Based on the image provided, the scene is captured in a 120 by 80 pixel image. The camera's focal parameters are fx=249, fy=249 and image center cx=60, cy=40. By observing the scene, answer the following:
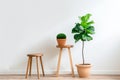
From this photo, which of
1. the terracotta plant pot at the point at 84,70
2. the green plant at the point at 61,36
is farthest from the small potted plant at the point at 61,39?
the terracotta plant pot at the point at 84,70

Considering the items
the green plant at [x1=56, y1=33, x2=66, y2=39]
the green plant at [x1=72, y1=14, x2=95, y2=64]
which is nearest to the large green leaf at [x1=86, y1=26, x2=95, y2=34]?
the green plant at [x1=72, y1=14, x2=95, y2=64]

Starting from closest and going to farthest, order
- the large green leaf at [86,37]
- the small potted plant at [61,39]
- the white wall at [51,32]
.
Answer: the large green leaf at [86,37]
the small potted plant at [61,39]
the white wall at [51,32]

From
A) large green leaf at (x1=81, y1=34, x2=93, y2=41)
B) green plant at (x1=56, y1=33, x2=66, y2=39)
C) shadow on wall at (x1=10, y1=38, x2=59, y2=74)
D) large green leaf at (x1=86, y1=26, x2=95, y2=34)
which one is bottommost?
shadow on wall at (x1=10, y1=38, x2=59, y2=74)

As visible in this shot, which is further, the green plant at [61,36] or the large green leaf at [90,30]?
the green plant at [61,36]

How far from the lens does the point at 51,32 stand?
4.55 meters

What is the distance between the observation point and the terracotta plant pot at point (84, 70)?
4238 mm

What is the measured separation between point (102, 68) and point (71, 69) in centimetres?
57

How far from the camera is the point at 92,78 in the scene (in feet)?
13.7

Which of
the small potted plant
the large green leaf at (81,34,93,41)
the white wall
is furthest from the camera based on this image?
the white wall

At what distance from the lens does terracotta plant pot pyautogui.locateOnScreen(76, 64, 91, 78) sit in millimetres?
4238

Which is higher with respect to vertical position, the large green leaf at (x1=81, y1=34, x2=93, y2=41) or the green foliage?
the green foliage

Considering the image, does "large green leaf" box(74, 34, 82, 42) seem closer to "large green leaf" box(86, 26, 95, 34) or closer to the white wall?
"large green leaf" box(86, 26, 95, 34)

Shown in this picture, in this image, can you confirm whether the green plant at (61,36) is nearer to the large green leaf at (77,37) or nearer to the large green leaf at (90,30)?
the large green leaf at (77,37)

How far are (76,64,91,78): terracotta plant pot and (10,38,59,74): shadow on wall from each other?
1.68ft
